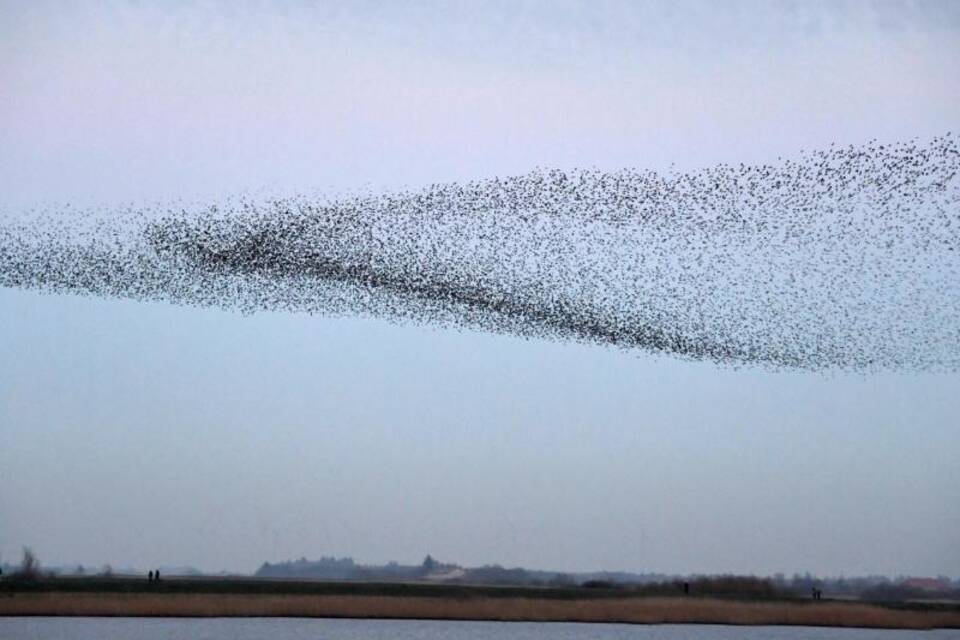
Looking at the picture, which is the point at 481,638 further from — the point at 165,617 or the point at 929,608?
the point at 929,608

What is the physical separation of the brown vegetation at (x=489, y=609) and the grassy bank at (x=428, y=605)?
35 millimetres

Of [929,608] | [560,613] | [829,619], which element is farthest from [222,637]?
[929,608]

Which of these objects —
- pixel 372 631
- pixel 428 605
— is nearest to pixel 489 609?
pixel 428 605

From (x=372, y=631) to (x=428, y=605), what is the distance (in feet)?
22.2

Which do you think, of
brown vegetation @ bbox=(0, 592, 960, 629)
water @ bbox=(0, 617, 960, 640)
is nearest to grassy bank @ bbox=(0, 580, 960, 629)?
brown vegetation @ bbox=(0, 592, 960, 629)

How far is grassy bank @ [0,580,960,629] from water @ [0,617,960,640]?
49cm

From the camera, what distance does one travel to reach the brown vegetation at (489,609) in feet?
153

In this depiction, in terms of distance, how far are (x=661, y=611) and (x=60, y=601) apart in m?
20.9

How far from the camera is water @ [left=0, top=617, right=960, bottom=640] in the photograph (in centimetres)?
3991

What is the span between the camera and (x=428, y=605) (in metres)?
50.3

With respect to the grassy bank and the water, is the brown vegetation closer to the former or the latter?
the grassy bank

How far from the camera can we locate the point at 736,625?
168 feet

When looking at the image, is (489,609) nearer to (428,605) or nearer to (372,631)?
(428,605)

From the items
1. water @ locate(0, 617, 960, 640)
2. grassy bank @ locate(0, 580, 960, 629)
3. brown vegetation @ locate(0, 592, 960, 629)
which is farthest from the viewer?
grassy bank @ locate(0, 580, 960, 629)
